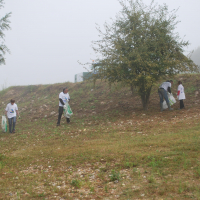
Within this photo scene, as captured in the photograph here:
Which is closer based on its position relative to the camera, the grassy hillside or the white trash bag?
the grassy hillside

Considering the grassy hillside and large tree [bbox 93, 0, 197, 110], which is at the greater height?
large tree [bbox 93, 0, 197, 110]

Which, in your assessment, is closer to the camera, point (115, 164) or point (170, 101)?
point (115, 164)

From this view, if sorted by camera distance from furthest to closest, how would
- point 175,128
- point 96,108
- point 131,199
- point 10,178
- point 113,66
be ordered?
point 96,108 < point 113,66 < point 175,128 < point 10,178 < point 131,199

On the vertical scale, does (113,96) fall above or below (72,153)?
above

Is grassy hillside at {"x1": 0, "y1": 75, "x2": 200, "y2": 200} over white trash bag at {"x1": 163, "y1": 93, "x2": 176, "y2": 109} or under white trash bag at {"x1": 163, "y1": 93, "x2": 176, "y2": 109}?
under

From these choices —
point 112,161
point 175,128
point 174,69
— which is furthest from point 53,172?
point 174,69

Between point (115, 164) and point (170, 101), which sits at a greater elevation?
point (170, 101)

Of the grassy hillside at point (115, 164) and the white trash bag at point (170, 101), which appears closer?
the grassy hillside at point (115, 164)

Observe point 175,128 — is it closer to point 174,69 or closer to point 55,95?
point 174,69

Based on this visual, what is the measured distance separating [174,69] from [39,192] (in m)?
10.3

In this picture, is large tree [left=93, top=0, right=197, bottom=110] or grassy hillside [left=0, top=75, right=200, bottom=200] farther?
large tree [left=93, top=0, right=197, bottom=110]

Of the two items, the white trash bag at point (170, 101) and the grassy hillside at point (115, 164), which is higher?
the white trash bag at point (170, 101)

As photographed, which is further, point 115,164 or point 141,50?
point 141,50

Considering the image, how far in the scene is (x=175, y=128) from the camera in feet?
30.0
